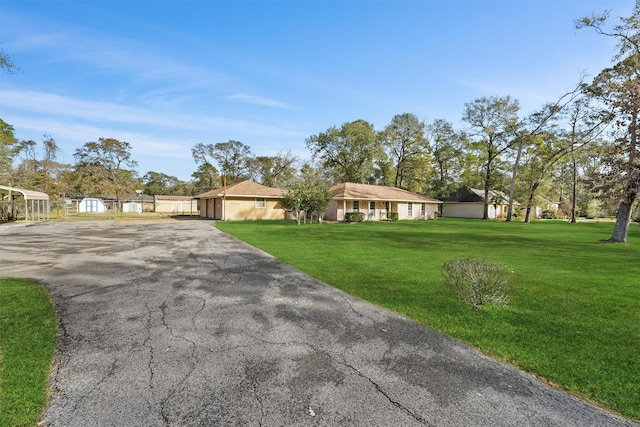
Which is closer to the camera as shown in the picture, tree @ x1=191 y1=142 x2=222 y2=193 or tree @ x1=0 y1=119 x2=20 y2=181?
tree @ x1=0 y1=119 x2=20 y2=181

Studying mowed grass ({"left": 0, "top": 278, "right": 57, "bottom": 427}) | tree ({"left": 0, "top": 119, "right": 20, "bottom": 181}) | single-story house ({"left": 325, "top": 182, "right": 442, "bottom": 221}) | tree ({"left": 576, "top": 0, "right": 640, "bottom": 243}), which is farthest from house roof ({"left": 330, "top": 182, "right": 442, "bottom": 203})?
tree ({"left": 0, "top": 119, "right": 20, "bottom": 181})

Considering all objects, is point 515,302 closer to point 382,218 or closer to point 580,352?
point 580,352

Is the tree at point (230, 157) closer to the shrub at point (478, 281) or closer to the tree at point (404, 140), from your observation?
the tree at point (404, 140)

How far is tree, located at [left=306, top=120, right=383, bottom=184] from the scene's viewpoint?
38.8 m

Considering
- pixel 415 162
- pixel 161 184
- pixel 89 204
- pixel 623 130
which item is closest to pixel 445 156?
pixel 415 162

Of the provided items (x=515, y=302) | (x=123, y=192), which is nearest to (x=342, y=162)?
(x=123, y=192)

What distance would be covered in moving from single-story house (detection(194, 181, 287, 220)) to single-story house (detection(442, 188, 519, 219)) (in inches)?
1056

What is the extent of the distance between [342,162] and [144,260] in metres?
35.1

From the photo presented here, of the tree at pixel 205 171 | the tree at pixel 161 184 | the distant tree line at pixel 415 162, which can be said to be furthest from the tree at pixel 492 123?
the tree at pixel 161 184

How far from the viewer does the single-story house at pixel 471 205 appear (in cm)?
4085

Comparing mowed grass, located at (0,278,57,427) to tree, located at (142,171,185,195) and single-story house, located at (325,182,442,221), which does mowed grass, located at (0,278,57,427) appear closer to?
single-story house, located at (325,182,442,221)

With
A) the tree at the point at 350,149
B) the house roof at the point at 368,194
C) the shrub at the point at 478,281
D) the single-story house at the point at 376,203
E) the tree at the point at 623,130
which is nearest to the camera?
the shrub at the point at 478,281

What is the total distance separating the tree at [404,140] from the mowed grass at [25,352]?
134ft

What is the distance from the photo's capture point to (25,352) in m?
3.36
